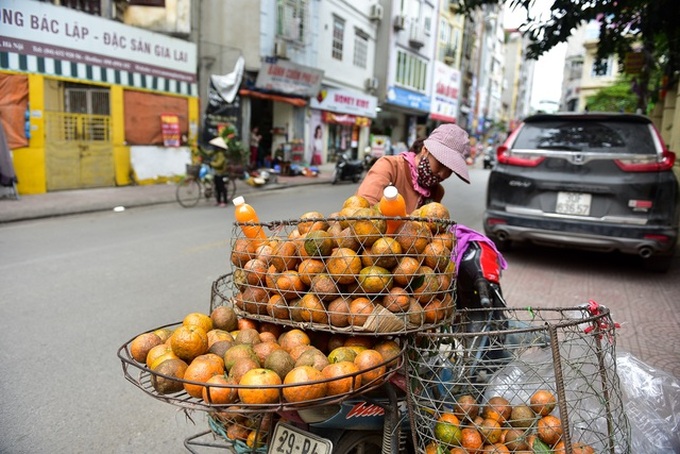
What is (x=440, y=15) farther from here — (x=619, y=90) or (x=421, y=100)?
(x=619, y=90)

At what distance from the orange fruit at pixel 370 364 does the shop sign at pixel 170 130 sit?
14.4m

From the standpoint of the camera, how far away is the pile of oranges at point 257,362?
152 cm

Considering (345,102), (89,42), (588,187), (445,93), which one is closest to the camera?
(588,187)

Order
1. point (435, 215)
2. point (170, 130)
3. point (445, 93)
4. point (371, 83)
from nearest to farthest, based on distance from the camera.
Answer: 1. point (435, 215)
2. point (170, 130)
3. point (371, 83)
4. point (445, 93)

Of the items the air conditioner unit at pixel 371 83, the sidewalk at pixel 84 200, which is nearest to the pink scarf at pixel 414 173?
the sidewalk at pixel 84 200

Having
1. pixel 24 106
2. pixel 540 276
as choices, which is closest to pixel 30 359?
Result: pixel 540 276

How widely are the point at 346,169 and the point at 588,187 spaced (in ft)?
41.7

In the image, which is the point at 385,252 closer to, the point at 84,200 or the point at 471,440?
the point at 471,440

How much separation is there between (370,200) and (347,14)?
2292cm

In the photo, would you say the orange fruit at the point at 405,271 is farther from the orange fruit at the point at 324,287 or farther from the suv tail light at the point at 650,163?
the suv tail light at the point at 650,163

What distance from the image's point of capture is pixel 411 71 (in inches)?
1220

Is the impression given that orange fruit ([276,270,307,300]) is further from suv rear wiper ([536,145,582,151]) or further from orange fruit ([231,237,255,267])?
suv rear wiper ([536,145,582,151])

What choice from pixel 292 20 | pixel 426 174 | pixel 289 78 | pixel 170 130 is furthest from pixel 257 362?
pixel 292 20

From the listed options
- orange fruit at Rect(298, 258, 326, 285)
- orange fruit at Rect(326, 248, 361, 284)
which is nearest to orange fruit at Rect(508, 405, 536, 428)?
orange fruit at Rect(326, 248, 361, 284)
